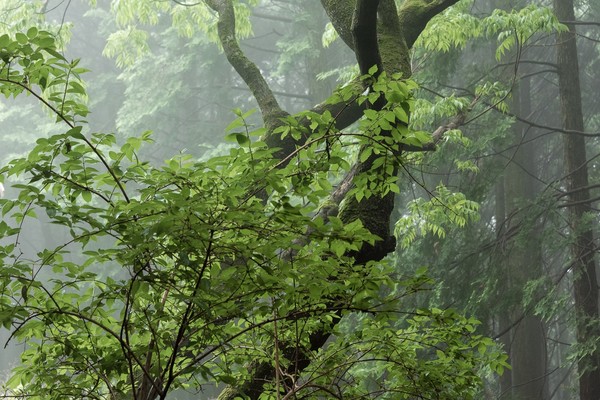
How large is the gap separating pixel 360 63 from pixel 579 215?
25.6 ft

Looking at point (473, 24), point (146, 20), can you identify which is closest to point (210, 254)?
point (473, 24)

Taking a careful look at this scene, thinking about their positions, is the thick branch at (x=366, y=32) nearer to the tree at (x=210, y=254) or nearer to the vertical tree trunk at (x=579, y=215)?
the tree at (x=210, y=254)

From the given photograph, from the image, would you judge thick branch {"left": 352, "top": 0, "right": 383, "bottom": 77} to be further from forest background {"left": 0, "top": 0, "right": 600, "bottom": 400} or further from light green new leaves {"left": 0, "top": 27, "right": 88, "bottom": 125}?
light green new leaves {"left": 0, "top": 27, "right": 88, "bottom": 125}

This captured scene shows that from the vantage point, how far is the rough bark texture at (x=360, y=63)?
3.15 metres

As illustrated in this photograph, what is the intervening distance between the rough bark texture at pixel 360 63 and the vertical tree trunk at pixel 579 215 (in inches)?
194

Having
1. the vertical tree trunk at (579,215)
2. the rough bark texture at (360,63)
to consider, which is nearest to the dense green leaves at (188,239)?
the rough bark texture at (360,63)

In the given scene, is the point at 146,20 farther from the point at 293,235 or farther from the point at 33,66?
the point at 293,235

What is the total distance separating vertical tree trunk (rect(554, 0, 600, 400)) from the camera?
28.3 feet

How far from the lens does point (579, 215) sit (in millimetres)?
10125

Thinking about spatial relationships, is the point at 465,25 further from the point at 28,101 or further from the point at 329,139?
the point at 28,101

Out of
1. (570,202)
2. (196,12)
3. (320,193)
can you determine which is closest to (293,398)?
(320,193)

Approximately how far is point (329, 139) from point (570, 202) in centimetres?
836

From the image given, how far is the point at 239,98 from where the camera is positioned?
2223cm

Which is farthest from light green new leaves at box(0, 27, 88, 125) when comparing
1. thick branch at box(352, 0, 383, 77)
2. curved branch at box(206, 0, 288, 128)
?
curved branch at box(206, 0, 288, 128)
